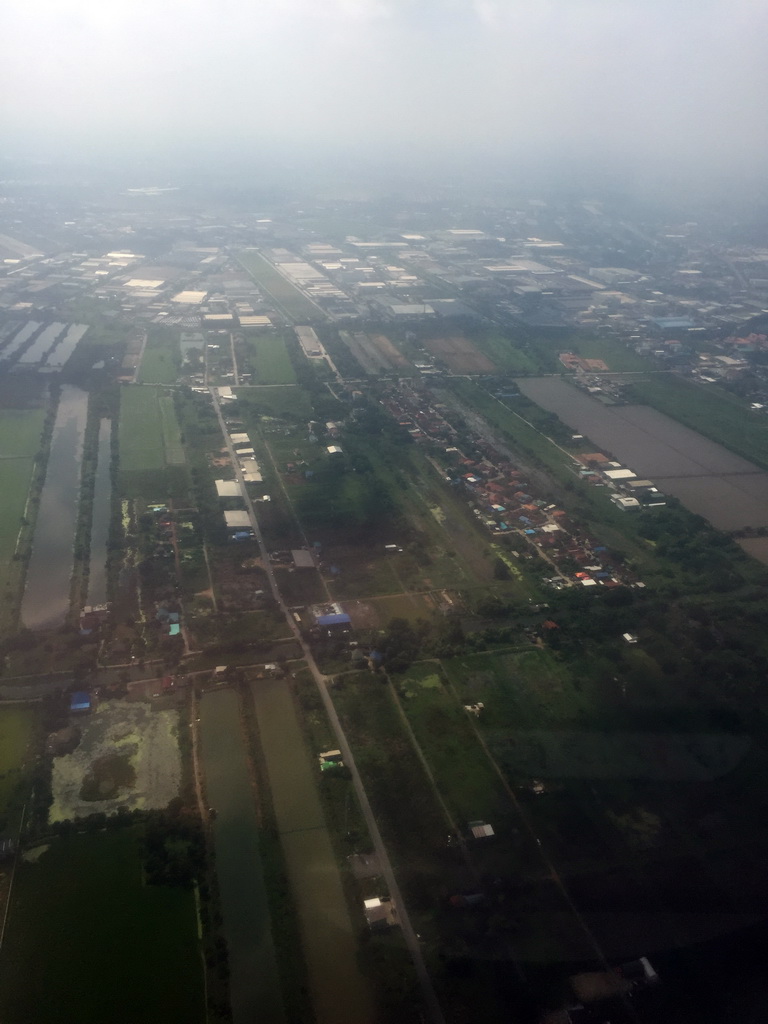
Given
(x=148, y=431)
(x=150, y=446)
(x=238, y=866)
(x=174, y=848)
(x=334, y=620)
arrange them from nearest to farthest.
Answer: (x=238, y=866), (x=174, y=848), (x=334, y=620), (x=150, y=446), (x=148, y=431)

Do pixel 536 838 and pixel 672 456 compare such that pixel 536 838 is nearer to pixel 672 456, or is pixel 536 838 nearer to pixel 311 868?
pixel 311 868

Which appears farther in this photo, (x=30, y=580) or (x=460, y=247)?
(x=460, y=247)

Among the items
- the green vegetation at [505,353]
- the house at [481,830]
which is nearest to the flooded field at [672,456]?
the green vegetation at [505,353]

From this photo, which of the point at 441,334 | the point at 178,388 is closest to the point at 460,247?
the point at 441,334

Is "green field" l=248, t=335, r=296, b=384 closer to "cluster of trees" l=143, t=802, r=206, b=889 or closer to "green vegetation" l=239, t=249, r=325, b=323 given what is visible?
"green vegetation" l=239, t=249, r=325, b=323

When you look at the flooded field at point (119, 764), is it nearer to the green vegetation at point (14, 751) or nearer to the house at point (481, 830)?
the green vegetation at point (14, 751)

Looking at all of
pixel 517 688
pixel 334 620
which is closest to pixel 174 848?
pixel 334 620

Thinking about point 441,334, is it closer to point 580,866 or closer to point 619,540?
point 619,540
